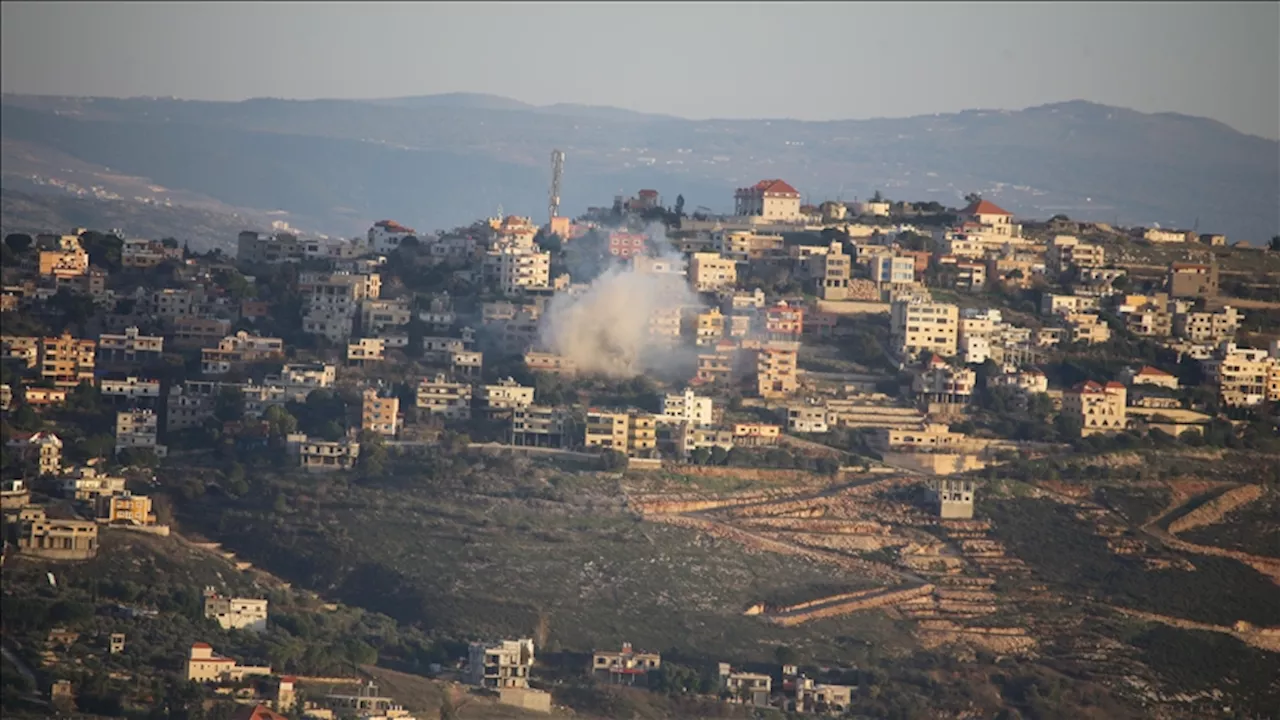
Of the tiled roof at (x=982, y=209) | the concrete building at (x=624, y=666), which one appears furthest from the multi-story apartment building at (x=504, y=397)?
the tiled roof at (x=982, y=209)

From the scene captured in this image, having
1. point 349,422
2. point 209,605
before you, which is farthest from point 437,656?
point 349,422

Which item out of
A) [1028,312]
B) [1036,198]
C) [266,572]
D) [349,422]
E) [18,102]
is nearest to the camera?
[266,572]

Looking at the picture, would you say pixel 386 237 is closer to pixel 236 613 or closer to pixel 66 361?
pixel 66 361

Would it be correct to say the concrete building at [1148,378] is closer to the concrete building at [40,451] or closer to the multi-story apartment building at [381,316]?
the multi-story apartment building at [381,316]

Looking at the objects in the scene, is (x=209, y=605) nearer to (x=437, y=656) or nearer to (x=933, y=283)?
(x=437, y=656)

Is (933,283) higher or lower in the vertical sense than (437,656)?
higher

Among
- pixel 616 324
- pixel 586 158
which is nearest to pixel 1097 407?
pixel 616 324
